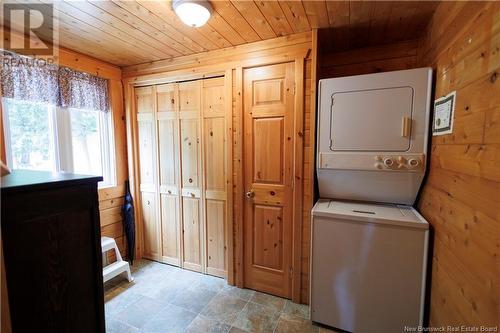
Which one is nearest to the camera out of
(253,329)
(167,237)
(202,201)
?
(253,329)

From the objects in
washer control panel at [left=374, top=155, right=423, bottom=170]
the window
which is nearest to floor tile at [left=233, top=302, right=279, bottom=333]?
washer control panel at [left=374, top=155, right=423, bottom=170]

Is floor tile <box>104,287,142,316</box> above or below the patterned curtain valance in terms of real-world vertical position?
below

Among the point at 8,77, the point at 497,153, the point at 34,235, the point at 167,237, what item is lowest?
the point at 167,237

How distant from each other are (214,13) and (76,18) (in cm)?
99

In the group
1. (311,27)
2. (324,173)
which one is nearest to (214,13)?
(311,27)

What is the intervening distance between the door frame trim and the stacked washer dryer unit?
175 millimetres

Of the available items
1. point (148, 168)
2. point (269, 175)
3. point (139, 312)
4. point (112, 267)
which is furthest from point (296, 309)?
point (148, 168)

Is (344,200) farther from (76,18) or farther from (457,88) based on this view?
(76,18)

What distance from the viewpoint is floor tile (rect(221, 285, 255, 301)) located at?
211 centimetres

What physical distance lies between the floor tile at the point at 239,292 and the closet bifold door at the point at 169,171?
711 mm

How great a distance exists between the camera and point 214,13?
5.08ft

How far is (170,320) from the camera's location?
1824mm

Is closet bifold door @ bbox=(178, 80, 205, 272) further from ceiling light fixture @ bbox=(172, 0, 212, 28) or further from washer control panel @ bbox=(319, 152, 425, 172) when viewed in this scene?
washer control panel @ bbox=(319, 152, 425, 172)

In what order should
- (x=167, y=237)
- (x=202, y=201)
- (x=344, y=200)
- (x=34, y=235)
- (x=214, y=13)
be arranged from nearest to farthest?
1. (x=34, y=235)
2. (x=214, y=13)
3. (x=344, y=200)
4. (x=202, y=201)
5. (x=167, y=237)
